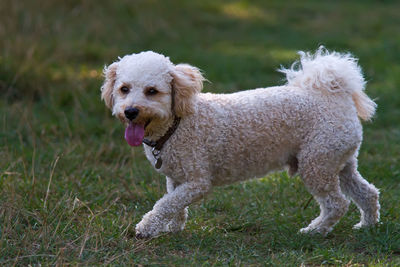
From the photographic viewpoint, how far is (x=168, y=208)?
15.1 ft

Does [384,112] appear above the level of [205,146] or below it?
below

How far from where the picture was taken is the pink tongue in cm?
446

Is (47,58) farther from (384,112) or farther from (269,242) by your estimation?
(269,242)

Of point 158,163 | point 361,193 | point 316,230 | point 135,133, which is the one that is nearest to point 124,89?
point 135,133

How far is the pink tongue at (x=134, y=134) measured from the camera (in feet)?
14.6

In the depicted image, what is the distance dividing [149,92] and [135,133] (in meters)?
0.31

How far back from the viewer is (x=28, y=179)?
Result: 5656 mm

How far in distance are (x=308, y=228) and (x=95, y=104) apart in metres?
4.01

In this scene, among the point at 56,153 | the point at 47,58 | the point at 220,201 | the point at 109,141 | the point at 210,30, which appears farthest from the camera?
the point at 210,30

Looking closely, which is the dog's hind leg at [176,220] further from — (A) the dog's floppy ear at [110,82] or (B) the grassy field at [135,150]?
(A) the dog's floppy ear at [110,82]

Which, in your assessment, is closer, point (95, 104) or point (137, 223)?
point (137, 223)

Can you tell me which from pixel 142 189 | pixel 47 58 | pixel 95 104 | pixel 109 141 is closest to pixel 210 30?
pixel 47 58

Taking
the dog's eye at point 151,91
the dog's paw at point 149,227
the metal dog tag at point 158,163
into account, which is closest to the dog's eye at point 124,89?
the dog's eye at point 151,91

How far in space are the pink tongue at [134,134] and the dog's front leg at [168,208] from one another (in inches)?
19.1
